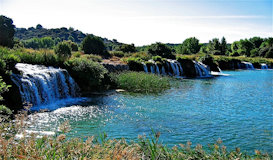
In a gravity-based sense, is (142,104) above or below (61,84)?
below

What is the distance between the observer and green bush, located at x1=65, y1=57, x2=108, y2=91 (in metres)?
18.4

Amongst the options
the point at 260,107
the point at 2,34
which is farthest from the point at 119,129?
the point at 2,34

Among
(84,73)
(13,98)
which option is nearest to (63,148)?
(13,98)

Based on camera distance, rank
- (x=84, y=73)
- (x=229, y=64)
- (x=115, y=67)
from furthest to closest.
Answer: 1. (x=229, y=64)
2. (x=115, y=67)
3. (x=84, y=73)

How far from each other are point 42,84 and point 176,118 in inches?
314

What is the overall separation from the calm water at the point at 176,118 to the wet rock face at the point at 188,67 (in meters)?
16.6

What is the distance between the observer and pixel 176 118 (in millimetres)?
11531

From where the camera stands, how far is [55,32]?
12400cm

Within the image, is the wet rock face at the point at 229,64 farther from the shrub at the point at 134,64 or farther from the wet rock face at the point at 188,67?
the shrub at the point at 134,64

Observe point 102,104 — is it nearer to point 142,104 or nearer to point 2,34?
point 142,104

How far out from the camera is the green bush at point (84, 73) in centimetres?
1836

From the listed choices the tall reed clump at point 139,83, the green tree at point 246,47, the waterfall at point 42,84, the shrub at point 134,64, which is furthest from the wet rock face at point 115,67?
the green tree at point 246,47

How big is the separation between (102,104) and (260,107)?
905cm

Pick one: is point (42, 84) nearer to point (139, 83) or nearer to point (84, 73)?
point (84, 73)
